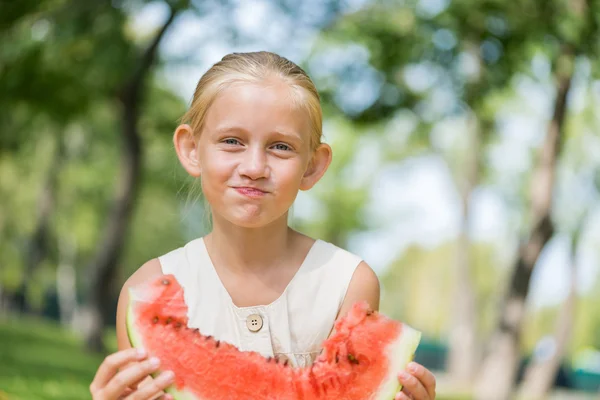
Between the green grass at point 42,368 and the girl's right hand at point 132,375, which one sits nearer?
the girl's right hand at point 132,375

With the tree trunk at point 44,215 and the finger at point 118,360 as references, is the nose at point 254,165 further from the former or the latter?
the tree trunk at point 44,215

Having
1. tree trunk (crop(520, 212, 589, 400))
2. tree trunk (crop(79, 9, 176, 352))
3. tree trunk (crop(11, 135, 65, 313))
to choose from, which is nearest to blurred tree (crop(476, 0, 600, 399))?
tree trunk (crop(79, 9, 176, 352))

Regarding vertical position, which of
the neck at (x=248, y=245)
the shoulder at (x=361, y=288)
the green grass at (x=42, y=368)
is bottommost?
the green grass at (x=42, y=368)

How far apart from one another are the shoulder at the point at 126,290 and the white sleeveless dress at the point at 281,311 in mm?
28

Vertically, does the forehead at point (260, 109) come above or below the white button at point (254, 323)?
above

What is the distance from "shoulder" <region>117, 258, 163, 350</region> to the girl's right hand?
218 millimetres

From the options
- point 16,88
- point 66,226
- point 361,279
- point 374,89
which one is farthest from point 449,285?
point 361,279

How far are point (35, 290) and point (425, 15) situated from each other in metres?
19.0

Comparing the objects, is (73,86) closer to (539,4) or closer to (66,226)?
(539,4)

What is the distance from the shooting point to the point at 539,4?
9.84m

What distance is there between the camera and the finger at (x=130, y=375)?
5.99 ft

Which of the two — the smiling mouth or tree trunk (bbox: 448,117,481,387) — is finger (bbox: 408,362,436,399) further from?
tree trunk (bbox: 448,117,481,387)

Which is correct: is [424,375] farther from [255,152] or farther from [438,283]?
[438,283]

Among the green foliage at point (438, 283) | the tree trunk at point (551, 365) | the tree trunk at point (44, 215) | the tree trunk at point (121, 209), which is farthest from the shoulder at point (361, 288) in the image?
the green foliage at point (438, 283)
